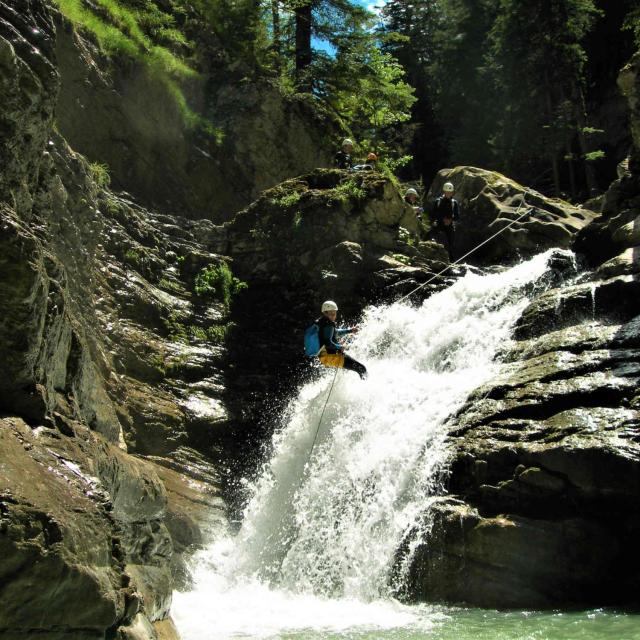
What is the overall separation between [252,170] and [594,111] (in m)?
19.0

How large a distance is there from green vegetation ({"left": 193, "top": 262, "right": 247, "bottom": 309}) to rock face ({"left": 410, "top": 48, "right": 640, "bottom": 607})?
7613mm

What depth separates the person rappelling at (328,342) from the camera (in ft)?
41.2

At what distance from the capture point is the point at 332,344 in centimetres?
1269

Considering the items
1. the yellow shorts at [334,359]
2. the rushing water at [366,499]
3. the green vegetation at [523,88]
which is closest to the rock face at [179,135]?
the green vegetation at [523,88]

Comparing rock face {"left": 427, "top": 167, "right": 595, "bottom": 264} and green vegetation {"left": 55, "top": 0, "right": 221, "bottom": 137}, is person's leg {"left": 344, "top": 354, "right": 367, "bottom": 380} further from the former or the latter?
green vegetation {"left": 55, "top": 0, "right": 221, "bottom": 137}

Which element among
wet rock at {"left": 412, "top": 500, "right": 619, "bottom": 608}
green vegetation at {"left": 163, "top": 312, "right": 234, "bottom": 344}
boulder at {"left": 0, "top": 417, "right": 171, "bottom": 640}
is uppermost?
green vegetation at {"left": 163, "top": 312, "right": 234, "bottom": 344}

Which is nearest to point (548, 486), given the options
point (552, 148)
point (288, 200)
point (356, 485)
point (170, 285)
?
point (356, 485)

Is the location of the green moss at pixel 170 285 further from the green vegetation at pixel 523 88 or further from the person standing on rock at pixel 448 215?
the green vegetation at pixel 523 88

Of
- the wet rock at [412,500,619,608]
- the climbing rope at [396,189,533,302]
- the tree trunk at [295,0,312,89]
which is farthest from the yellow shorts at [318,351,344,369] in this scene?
the tree trunk at [295,0,312,89]

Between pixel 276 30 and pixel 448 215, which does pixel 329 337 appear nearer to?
pixel 448 215

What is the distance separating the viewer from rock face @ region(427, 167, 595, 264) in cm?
1919

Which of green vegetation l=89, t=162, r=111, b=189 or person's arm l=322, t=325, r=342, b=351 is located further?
green vegetation l=89, t=162, r=111, b=189

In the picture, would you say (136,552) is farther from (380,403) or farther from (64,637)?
(380,403)

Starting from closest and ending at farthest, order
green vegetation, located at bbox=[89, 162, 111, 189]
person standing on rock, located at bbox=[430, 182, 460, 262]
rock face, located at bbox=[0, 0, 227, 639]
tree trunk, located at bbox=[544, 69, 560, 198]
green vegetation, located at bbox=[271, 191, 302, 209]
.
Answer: rock face, located at bbox=[0, 0, 227, 639]
green vegetation, located at bbox=[89, 162, 111, 189]
green vegetation, located at bbox=[271, 191, 302, 209]
person standing on rock, located at bbox=[430, 182, 460, 262]
tree trunk, located at bbox=[544, 69, 560, 198]
